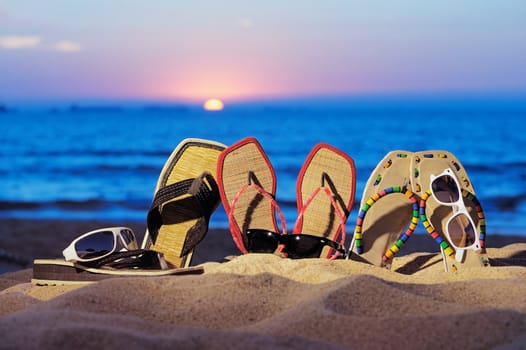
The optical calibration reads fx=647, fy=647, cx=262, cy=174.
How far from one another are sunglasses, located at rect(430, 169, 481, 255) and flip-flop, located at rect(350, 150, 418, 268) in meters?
0.14

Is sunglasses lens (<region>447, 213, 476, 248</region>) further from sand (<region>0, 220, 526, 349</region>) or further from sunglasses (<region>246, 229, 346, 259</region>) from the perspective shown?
sunglasses (<region>246, 229, 346, 259</region>)

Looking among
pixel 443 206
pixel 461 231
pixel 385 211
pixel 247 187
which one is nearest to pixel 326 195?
pixel 385 211

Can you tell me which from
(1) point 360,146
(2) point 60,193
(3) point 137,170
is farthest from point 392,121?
(2) point 60,193

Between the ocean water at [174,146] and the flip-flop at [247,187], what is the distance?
15.3ft

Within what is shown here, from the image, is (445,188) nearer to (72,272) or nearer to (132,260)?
(132,260)

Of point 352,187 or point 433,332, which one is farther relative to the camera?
point 352,187

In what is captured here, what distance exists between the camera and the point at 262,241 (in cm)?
328

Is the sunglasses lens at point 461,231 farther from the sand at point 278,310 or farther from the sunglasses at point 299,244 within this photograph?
the sunglasses at point 299,244

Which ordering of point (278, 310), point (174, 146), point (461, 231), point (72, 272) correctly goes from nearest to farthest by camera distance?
point (278, 310), point (72, 272), point (461, 231), point (174, 146)

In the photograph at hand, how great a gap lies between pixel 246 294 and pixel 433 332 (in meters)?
0.71

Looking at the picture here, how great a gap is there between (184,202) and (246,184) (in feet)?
1.33

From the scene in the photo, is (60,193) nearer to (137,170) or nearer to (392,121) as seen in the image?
(137,170)

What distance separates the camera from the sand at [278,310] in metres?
1.75

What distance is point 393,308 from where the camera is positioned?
215 cm
